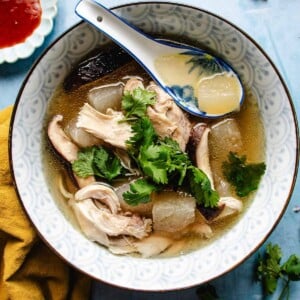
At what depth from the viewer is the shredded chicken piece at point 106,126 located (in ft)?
6.28

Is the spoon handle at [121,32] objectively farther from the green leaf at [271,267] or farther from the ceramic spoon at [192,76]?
the green leaf at [271,267]

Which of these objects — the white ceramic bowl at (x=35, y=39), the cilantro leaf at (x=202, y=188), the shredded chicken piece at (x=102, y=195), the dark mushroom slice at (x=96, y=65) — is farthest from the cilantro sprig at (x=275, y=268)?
the white ceramic bowl at (x=35, y=39)

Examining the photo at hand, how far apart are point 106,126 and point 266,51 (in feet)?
1.96

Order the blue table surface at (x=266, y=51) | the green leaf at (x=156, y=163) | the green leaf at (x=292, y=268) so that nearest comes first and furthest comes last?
the green leaf at (x=156, y=163) → the green leaf at (x=292, y=268) → the blue table surface at (x=266, y=51)

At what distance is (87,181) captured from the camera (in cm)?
195

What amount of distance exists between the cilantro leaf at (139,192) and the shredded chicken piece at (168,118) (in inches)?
6.5

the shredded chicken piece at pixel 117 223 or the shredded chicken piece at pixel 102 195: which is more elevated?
the shredded chicken piece at pixel 102 195

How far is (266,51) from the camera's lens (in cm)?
207

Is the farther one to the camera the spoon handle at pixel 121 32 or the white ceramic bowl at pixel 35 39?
the white ceramic bowl at pixel 35 39

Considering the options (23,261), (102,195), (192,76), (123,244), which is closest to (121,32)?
(192,76)

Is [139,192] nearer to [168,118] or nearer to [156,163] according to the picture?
[156,163]

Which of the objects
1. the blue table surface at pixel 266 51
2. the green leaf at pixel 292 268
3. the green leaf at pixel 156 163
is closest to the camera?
the green leaf at pixel 156 163

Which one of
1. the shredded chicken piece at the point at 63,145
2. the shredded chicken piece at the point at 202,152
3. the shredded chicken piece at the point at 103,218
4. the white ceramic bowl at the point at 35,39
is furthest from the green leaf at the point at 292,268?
the white ceramic bowl at the point at 35,39

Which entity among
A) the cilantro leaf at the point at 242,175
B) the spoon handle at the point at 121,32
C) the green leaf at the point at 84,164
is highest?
the spoon handle at the point at 121,32
